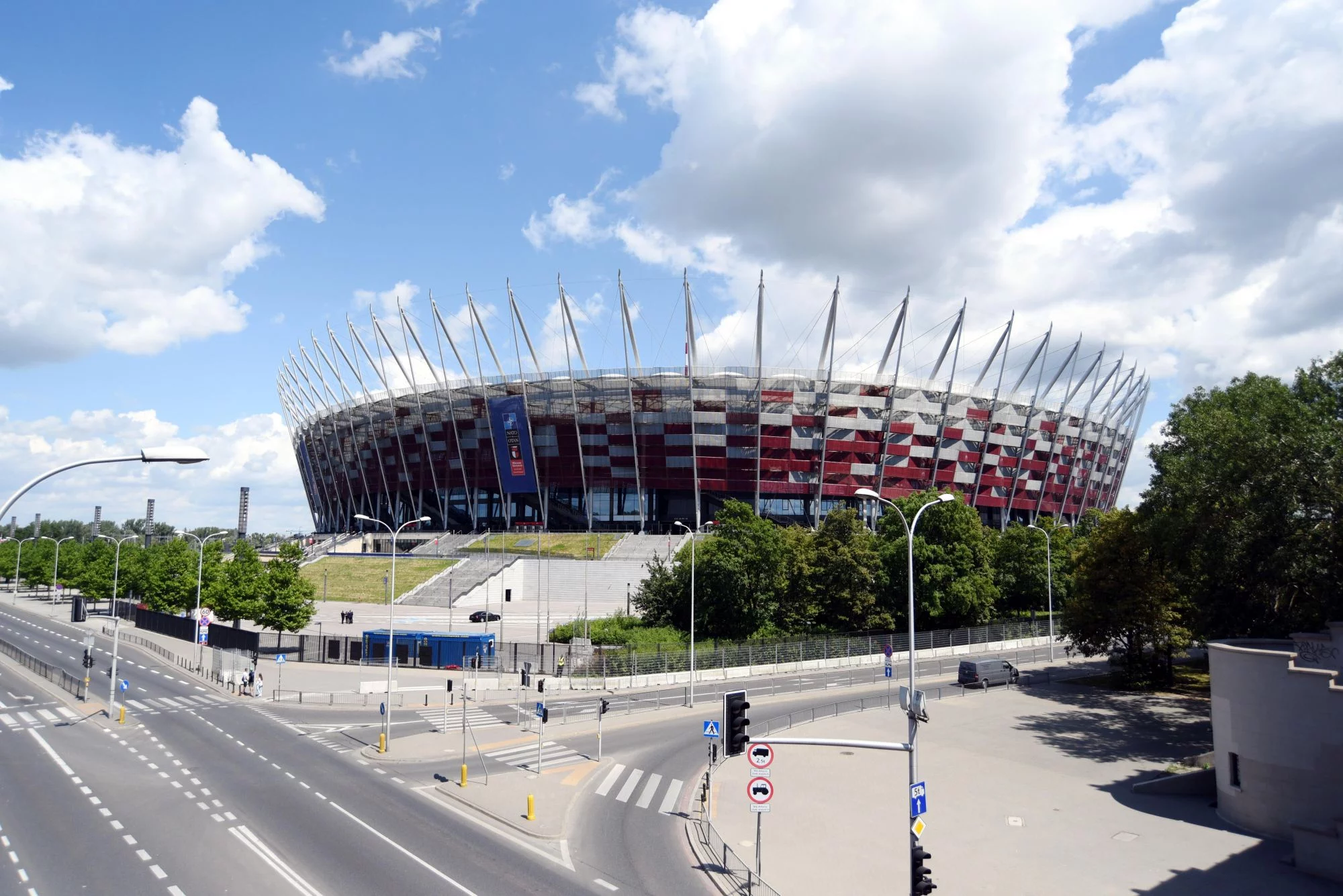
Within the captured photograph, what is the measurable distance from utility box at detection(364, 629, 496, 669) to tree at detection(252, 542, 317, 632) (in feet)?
25.1

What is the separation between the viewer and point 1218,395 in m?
44.8

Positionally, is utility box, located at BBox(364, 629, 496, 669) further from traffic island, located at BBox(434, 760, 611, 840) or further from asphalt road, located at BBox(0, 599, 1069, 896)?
traffic island, located at BBox(434, 760, 611, 840)

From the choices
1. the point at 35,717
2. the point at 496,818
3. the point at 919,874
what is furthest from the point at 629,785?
the point at 35,717

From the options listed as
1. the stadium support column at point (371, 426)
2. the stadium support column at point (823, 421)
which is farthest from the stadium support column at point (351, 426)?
the stadium support column at point (823, 421)

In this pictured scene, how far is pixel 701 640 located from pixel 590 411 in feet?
187

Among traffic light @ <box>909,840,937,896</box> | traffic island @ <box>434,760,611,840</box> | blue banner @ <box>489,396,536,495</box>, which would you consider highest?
blue banner @ <box>489,396,536,495</box>

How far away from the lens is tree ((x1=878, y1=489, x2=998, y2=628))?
6191 cm

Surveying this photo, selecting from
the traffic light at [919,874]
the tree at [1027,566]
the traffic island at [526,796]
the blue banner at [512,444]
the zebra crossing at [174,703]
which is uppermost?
the blue banner at [512,444]

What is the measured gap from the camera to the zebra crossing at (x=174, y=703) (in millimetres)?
41206

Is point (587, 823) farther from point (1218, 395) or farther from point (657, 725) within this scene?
point (1218, 395)

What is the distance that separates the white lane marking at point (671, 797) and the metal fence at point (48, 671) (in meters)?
34.3

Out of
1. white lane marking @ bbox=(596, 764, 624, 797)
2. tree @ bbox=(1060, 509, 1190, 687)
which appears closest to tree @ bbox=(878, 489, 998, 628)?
tree @ bbox=(1060, 509, 1190, 687)

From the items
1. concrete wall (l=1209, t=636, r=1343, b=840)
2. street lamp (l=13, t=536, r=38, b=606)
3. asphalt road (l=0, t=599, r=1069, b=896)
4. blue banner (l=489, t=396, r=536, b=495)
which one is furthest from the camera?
street lamp (l=13, t=536, r=38, b=606)

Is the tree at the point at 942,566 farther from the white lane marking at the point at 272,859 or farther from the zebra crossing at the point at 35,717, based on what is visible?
the zebra crossing at the point at 35,717
